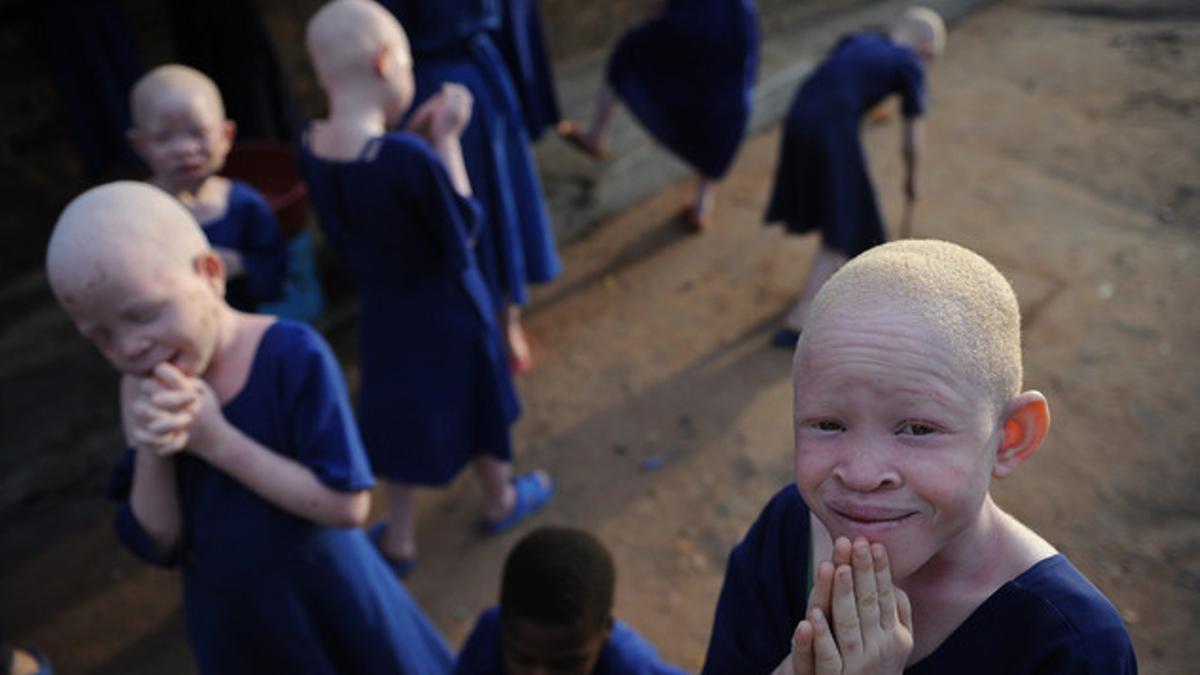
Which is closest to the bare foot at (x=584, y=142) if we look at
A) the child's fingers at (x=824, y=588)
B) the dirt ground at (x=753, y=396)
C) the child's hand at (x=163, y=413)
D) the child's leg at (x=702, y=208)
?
the dirt ground at (x=753, y=396)

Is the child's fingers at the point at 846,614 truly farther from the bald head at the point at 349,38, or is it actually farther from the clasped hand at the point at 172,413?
the bald head at the point at 349,38

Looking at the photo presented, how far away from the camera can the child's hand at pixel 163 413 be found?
170cm

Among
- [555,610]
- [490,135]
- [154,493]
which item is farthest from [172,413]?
[490,135]

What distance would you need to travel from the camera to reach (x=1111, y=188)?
19.8 ft

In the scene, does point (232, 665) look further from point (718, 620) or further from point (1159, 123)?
point (1159, 123)

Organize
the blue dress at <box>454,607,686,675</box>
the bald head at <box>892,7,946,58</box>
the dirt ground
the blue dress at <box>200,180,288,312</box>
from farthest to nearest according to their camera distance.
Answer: the bald head at <box>892,7,946,58</box> → the dirt ground → the blue dress at <box>200,180,288,312</box> → the blue dress at <box>454,607,686,675</box>

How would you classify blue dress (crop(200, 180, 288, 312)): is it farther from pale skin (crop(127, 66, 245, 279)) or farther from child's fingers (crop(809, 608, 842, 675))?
child's fingers (crop(809, 608, 842, 675))

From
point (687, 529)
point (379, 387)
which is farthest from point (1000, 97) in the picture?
point (379, 387)

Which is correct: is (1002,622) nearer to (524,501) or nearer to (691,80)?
(524,501)

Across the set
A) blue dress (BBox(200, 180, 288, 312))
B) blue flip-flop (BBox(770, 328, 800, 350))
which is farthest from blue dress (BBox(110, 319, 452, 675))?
blue flip-flop (BBox(770, 328, 800, 350))

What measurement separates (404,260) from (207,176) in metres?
0.68

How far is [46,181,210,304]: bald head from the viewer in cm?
169

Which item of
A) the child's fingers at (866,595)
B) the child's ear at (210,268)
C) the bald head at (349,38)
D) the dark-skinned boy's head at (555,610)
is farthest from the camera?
the bald head at (349,38)

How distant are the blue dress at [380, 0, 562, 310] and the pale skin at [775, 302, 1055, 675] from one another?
10.4 feet
